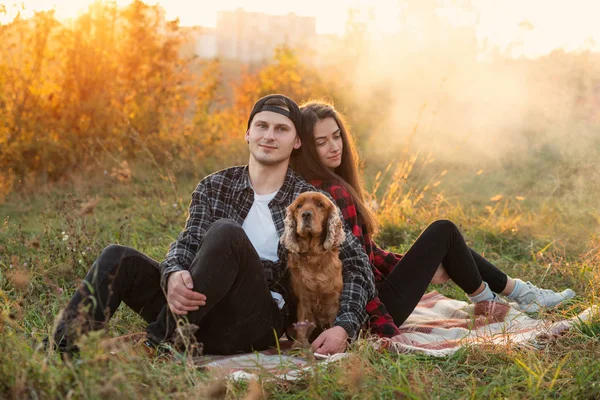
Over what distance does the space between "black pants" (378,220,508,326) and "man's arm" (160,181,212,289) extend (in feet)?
3.36

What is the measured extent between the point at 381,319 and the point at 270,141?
107cm

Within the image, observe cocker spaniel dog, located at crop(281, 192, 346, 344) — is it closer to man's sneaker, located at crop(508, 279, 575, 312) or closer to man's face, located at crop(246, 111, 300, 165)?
man's face, located at crop(246, 111, 300, 165)

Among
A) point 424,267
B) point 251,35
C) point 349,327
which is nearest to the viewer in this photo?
point 349,327

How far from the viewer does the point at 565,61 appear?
377 inches

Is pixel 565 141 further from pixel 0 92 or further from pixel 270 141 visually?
pixel 0 92

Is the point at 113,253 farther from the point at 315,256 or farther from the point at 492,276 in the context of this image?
the point at 492,276

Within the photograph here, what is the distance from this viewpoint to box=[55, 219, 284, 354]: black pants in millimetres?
2637

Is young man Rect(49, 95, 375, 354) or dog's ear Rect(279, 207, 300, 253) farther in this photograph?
Result: dog's ear Rect(279, 207, 300, 253)

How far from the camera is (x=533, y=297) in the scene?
12.4 feet

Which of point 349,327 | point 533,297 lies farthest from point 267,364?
point 533,297

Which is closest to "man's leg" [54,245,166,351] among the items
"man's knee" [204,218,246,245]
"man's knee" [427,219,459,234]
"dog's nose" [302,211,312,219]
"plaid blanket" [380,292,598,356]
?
"man's knee" [204,218,246,245]

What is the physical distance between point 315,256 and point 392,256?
0.84 meters

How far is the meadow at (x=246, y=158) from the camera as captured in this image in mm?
2463

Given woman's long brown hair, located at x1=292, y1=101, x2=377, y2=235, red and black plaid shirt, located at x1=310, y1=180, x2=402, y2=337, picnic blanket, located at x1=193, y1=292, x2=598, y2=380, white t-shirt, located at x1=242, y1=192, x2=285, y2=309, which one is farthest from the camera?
woman's long brown hair, located at x1=292, y1=101, x2=377, y2=235
